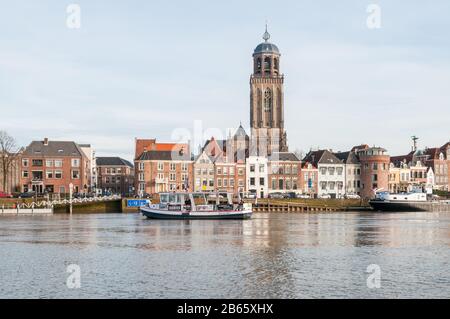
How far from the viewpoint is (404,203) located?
141750 millimetres

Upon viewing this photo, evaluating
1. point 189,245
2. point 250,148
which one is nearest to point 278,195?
point 250,148

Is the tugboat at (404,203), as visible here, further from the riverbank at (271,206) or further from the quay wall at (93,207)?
the quay wall at (93,207)

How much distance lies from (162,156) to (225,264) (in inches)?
4194

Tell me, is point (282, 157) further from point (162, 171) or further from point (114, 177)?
point (114, 177)

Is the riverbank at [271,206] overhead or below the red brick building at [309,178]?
below

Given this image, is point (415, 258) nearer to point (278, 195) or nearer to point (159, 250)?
point (159, 250)

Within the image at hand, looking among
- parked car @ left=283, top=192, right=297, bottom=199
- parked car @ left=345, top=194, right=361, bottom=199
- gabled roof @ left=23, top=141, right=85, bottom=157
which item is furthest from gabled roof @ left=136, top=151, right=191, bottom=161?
parked car @ left=345, top=194, right=361, bottom=199

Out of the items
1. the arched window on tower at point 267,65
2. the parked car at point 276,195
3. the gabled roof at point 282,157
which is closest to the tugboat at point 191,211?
the parked car at point 276,195

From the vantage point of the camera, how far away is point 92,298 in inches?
1332

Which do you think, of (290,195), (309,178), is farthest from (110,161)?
(290,195)

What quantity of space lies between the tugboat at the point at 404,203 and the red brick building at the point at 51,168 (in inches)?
2579

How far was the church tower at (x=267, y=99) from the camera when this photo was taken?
17450cm

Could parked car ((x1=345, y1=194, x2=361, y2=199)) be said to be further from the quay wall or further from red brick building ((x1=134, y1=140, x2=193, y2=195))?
Answer: the quay wall
